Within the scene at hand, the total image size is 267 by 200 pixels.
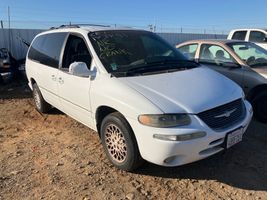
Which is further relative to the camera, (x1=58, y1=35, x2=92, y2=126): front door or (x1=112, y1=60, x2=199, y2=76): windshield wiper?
(x1=58, y1=35, x2=92, y2=126): front door

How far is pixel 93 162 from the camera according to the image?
4695 millimetres

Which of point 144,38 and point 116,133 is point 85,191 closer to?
point 116,133

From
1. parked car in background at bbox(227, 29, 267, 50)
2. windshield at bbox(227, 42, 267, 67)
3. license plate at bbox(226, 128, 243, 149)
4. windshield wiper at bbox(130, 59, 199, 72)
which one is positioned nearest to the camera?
license plate at bbox(226, 128, 243, 149)

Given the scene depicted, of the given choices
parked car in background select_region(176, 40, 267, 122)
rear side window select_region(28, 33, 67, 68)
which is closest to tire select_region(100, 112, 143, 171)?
rear side window select_region(28, 33, 67, 68)

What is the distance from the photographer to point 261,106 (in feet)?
20.6

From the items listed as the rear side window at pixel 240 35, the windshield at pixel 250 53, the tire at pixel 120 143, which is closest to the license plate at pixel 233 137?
the tire at pixel 120 143

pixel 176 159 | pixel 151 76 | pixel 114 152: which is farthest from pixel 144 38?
pixel 176 159

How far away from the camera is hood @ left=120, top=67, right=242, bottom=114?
3.81 metres

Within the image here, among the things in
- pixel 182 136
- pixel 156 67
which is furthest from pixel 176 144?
pixel 156 67

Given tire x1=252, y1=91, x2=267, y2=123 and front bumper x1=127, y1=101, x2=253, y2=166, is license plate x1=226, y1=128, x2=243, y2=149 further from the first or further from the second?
tire x1=252, y1=91, x2=267, y2=123

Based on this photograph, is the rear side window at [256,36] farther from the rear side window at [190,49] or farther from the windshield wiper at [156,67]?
the windshield wiper at [156,67]

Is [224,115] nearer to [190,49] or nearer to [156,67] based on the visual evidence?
[156,67]

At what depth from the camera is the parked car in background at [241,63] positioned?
6.30 m

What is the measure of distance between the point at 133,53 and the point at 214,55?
290 centimetres
